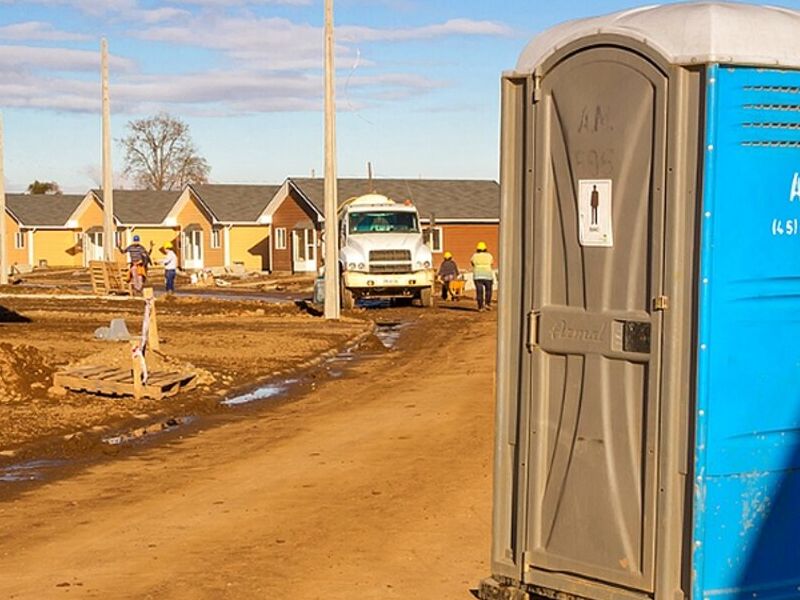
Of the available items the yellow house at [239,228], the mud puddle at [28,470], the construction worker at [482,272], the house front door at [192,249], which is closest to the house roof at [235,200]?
the yellow house at [239,228]

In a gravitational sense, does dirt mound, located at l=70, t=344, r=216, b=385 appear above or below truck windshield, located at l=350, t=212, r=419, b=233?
below

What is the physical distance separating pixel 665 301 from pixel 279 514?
5.45 meters

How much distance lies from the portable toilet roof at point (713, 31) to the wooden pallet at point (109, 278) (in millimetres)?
42757

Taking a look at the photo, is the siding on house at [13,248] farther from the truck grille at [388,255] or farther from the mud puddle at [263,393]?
the mud puddle at [263,393]

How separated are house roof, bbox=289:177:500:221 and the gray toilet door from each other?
206 feet

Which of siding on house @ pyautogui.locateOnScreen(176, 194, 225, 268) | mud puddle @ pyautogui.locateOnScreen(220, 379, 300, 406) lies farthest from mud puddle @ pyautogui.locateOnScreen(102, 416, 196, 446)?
siding on house @ pyautogui.locateOnScreen(176, 194, 225, 268)

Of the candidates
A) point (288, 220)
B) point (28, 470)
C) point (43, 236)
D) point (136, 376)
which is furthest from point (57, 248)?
point (28, 470)

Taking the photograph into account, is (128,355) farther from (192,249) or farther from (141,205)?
(141,205)

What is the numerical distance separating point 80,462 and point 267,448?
6.07ft

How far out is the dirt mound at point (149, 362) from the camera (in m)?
20.8

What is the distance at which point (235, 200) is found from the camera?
83125 millimetres

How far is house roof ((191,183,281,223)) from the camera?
266 ft

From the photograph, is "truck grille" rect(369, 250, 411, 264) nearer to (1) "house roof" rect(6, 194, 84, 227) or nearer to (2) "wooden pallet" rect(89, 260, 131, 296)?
(2) "wooden pallet" rect(89, 260, 131, 296)

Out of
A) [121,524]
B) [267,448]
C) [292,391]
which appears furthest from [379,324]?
[121,524]
